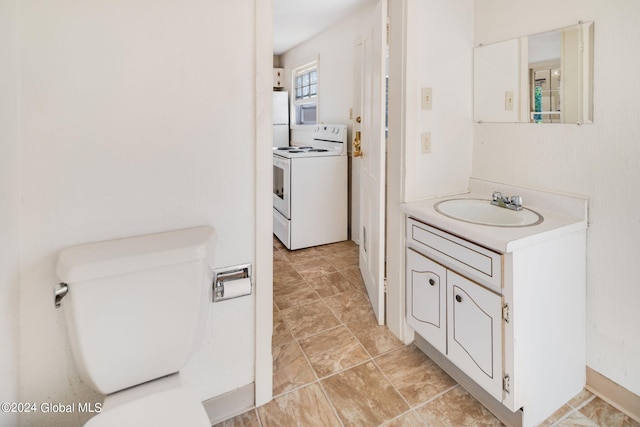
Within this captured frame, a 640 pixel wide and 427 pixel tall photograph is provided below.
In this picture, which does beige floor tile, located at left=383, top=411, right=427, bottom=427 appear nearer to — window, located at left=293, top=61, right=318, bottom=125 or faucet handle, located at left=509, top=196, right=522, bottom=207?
faucet handle, located at left=509, top=196, right=522, bottom=207

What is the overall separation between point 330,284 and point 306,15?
2.52 metres

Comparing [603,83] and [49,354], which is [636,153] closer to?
[603,83]

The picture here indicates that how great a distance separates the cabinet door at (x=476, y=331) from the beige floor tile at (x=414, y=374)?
0.51ft

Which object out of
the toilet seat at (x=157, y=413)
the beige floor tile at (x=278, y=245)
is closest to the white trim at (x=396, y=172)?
the toilet seat at (x=157, y=413)

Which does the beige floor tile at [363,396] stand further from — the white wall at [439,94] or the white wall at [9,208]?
the white wall at [9,208]

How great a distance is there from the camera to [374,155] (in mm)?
2217

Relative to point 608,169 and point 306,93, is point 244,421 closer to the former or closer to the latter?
point 608,169

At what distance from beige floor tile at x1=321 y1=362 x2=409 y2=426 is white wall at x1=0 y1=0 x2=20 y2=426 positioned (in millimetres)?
1124

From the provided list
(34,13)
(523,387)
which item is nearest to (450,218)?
(523,387)

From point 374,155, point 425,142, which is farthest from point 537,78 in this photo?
point 374,155

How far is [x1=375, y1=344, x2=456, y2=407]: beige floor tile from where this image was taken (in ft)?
5.28

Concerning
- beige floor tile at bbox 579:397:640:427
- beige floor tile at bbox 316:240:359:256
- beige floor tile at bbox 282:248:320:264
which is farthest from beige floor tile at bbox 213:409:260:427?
beige floor tile at bbox 316:240:359:256

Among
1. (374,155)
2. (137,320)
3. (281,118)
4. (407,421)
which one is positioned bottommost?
(407,421)

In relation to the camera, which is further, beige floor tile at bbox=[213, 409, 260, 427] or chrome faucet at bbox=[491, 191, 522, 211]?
chrome faucet at bbox=[491, 191, 522, 211]
